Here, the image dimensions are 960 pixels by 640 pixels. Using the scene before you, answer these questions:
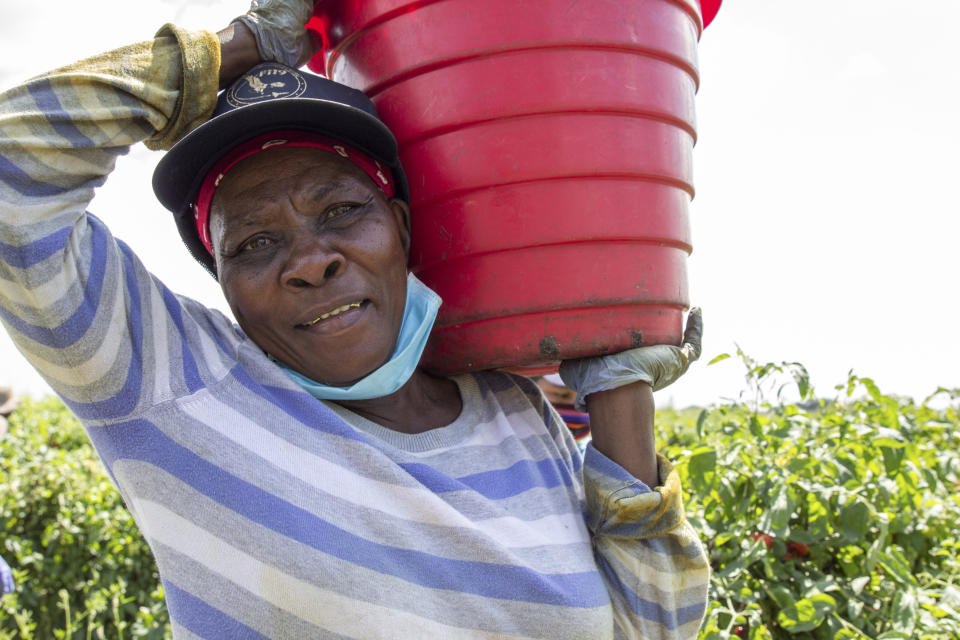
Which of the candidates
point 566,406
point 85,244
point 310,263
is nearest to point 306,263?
point 310,263

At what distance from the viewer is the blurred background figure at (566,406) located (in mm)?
2834

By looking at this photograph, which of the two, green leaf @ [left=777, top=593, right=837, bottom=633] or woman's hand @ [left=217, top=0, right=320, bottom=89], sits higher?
woman's hand @ [left=217, top=0, right=320, bottom=89]

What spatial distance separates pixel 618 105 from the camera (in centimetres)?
155

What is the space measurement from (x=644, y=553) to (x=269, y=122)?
1.14 m

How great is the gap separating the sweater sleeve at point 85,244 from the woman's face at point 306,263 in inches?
6.3

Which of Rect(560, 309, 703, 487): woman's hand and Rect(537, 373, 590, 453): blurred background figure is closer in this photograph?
Rect(560, 309, 703, 487): woman's hand

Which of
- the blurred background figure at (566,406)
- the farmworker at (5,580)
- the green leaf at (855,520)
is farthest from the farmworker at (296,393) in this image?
the farmworker at (5,580)

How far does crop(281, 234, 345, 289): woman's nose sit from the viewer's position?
145cm

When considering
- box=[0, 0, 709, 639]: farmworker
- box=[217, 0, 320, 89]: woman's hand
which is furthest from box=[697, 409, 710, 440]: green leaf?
box=[217, 0, 320, 89]: woman's hand

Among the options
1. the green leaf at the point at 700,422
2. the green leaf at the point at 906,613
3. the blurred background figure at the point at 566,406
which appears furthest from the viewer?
the blurred background figure at the point at 566,406

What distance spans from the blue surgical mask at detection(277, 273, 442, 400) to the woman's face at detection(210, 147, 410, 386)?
2cm

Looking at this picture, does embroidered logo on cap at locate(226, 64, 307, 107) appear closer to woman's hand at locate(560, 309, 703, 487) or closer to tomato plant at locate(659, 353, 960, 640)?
woman's hand at locate(560, 309, 703, 487)

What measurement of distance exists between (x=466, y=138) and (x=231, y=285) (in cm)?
55

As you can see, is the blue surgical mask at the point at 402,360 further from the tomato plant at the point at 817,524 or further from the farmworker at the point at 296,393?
the tomato plant at the point at 817,524
